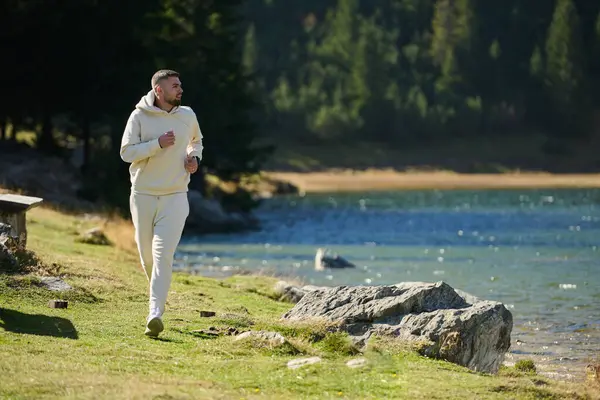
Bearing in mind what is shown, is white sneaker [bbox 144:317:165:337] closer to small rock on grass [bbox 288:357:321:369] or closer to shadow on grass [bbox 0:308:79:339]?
shadow on grass [bbox 0:308:79:339]

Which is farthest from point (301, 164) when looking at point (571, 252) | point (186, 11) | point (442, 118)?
point (571, 252)

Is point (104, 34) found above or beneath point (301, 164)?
above

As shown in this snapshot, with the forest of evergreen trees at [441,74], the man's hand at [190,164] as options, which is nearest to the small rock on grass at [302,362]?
the man's hand at [190,164]

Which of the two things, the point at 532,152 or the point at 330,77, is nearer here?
the point at 532,152

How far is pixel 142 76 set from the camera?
1914 inches

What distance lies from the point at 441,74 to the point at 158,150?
11341 centimetres

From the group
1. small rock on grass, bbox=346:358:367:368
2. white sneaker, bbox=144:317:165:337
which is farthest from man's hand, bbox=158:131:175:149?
small rock on grass, bbox=346:358:367:368

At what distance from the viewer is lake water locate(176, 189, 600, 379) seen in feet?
69.2

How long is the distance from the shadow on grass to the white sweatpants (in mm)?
938

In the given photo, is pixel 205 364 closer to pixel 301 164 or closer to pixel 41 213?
pixel 41 213

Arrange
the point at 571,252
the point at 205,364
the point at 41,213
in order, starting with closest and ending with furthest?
1. the point at 205,364
2. the point at 41,213
3. the point at 571,252

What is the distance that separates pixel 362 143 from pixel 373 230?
63109 millimetres

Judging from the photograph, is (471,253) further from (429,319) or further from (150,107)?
(150,107)

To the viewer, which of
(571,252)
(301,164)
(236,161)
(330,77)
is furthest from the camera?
(330,77)
